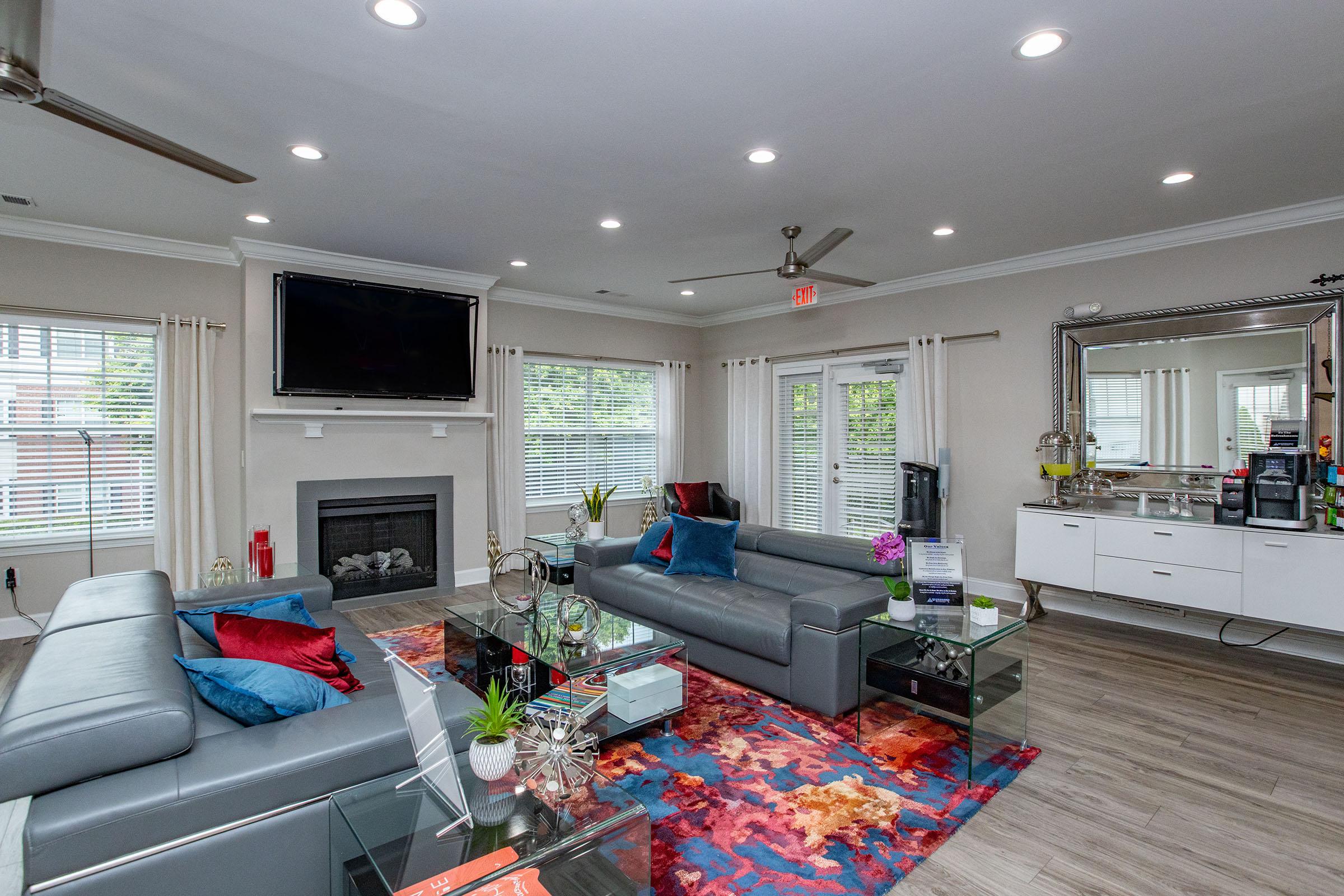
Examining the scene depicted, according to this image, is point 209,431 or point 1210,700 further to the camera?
point 209,431

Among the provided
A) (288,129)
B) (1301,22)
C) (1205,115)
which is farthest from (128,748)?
(1205,115)

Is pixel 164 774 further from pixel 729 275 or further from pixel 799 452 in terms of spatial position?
pixel 799 452

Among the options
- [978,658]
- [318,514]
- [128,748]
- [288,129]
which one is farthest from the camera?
[318,514]

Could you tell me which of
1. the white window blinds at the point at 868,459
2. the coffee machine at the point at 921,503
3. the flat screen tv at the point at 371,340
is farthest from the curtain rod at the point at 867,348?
the flat screen tv at the point at 371,340

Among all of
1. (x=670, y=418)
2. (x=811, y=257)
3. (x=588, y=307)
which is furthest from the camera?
(x=670, y=418)

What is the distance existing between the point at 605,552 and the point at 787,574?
1.27 meters

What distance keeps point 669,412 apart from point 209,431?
13.8 feet

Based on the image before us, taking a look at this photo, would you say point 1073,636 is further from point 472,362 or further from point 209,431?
point 209,431

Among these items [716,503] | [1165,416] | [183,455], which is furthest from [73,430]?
[1165,416]

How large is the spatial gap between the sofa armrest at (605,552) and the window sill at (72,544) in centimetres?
300

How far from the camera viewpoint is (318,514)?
5.10 meters

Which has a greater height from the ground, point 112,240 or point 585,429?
point 112,240

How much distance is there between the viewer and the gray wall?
4176 mm

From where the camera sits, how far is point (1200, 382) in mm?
4438
